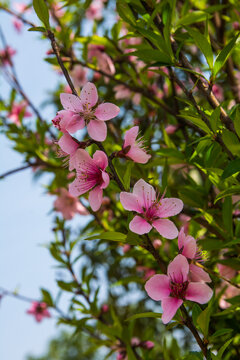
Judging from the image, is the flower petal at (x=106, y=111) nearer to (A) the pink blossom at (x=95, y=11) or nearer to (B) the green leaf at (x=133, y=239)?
(B) the green leaf at (x=133, y=239)

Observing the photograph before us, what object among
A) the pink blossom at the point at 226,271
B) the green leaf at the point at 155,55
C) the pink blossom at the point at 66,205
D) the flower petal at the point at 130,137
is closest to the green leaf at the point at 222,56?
the green leaf at the point at 155,55

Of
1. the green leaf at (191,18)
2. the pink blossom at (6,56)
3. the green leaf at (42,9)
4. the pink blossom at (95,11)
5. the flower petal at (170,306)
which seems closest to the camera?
the flower petal at (170,306)

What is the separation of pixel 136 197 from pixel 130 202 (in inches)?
0.6

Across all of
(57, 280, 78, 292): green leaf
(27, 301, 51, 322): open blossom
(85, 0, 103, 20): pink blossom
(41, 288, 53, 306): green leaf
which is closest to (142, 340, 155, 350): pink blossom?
(57, 280, 78, 292): green leaf

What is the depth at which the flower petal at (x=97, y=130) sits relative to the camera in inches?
29.0

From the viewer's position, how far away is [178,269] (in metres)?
0.68

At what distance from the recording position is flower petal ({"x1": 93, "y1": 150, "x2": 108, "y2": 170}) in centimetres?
74

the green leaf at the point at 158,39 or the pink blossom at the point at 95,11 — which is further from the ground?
the green leaf at the point at 158,39

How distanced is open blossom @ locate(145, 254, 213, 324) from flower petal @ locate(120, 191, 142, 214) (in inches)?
4.5

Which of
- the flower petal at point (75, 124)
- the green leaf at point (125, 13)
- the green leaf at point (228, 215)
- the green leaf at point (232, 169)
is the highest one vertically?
the green leaf at point (125, 13)

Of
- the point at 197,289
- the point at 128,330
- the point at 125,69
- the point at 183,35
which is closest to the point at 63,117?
the point at 197,289

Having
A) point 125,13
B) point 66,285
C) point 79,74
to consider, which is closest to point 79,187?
point 125,13

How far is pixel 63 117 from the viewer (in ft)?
2.42

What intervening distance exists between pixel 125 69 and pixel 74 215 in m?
0.65
